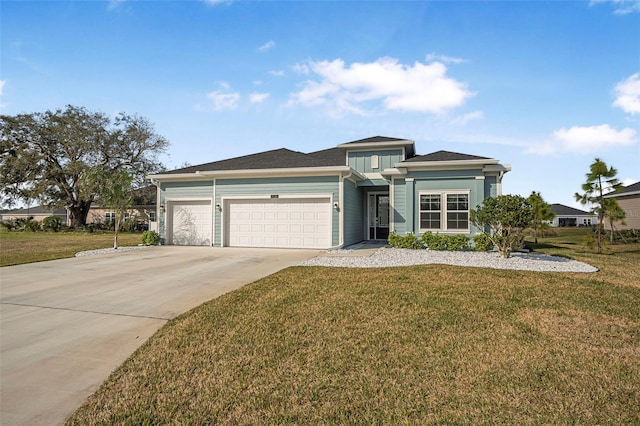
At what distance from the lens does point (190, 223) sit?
1530cm

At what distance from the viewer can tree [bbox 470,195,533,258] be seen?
977 centimetres

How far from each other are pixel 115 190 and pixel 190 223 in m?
3.40

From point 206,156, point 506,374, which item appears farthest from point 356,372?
point 206,156

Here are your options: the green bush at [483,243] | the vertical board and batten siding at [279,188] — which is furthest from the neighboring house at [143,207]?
the green bush at [483,243]

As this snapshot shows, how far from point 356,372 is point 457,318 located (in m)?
2.21

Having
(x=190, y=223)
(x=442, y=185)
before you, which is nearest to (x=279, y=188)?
(x=190, y=223)

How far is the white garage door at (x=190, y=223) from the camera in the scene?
1497cm

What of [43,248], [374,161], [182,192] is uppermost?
[374,161]

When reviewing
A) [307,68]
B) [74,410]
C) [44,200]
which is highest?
[307,68]

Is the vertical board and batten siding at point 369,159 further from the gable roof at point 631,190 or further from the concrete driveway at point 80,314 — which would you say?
the gable roof at point 631,190

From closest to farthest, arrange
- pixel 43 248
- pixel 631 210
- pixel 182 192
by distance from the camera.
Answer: pixel 182 192
pixel 43 248
pixel 631 210

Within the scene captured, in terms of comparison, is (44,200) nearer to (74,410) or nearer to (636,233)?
(74,410)

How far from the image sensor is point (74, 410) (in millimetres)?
2875

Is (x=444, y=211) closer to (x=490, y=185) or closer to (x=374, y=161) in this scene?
(x=490, y=185)
